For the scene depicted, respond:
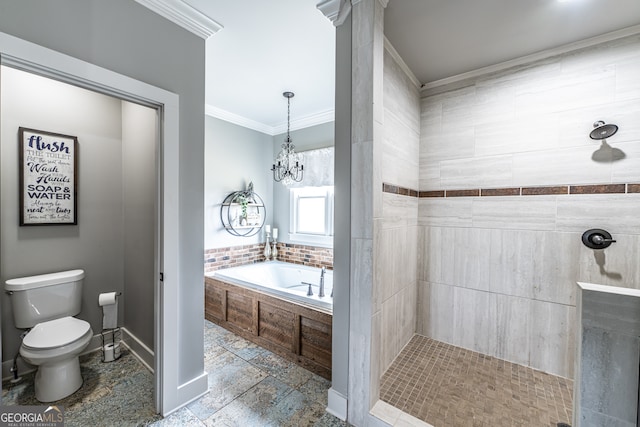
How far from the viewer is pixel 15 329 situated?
204 cm

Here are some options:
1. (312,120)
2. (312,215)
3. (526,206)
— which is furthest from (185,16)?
(526,206)

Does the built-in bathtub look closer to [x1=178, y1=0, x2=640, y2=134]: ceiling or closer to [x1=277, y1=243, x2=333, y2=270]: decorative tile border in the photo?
[x1=277, y1=243, x2=333, y2=270]: decorative tile border

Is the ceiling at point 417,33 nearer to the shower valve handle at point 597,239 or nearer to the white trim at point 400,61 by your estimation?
the white trim at point 400,61

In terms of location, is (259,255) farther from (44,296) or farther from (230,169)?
(44,296)

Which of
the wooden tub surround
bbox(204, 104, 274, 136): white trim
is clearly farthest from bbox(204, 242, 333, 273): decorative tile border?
bbox(204, 104, 274, 136): white trim

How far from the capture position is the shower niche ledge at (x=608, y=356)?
37.1 inches

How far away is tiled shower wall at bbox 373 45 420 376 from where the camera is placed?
173 centimetres

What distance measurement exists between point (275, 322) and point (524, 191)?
2.38 metres

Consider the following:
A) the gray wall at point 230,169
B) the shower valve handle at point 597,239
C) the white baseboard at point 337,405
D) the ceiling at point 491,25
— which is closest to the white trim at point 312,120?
the gray wall at point 230,169

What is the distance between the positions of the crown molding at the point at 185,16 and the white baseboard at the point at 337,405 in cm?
263

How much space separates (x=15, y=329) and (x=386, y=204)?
3.05 meters

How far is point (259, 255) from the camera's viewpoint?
4051 millimetres

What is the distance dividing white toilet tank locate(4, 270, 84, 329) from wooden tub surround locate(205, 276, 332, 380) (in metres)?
1.20

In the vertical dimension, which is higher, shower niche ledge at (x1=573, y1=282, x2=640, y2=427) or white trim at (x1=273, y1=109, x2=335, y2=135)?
white trim at (x1=273, y1=109, x2=335, y2=135)
